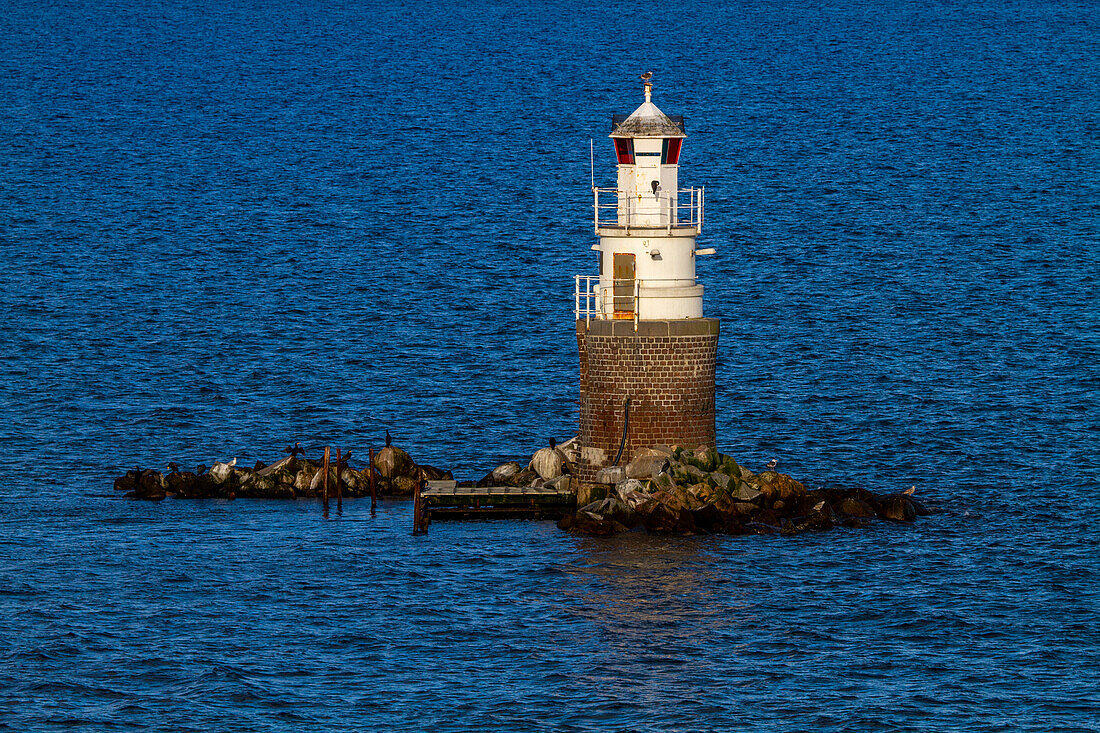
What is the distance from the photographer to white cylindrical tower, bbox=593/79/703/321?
186ft

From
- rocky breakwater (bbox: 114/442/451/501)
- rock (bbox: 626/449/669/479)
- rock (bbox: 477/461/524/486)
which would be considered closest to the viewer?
rock (bbox: 626/449/669/479)

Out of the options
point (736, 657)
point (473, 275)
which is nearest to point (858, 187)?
point (473, 275)

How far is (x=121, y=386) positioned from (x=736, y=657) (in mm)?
41228

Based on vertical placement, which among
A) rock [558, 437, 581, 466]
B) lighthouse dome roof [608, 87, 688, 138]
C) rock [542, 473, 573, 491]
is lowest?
rock [542, 473, 573, 491]

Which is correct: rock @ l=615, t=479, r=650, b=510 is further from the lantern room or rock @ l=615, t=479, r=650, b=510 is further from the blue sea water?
the lantern room

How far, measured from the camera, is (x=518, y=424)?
238ft

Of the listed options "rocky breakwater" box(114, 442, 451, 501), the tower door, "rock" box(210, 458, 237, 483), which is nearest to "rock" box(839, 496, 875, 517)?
the tower door

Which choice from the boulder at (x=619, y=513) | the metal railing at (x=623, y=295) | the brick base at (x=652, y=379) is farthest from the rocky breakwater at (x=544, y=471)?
the metal railing at (x=623, y=295)

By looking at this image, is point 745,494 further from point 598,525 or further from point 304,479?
point 304,479

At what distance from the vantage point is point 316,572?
53281mm

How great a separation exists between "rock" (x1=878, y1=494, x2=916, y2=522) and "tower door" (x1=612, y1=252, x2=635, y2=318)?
983cm

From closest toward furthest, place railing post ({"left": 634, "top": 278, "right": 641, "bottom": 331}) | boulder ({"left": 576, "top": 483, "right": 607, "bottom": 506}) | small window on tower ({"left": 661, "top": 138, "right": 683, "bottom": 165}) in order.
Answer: railing post ({"left": 634, "top": 278, "right": 641, "bottom": 331}) → boulder ({"left": 576, "top": 483, "right": 607, "bottom": 506}) → small window on tower ({"left": 661, "top": 138, "right": 683, "bottom": 165})

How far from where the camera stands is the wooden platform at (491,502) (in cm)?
5784

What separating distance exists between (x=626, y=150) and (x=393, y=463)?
42.2 feet
